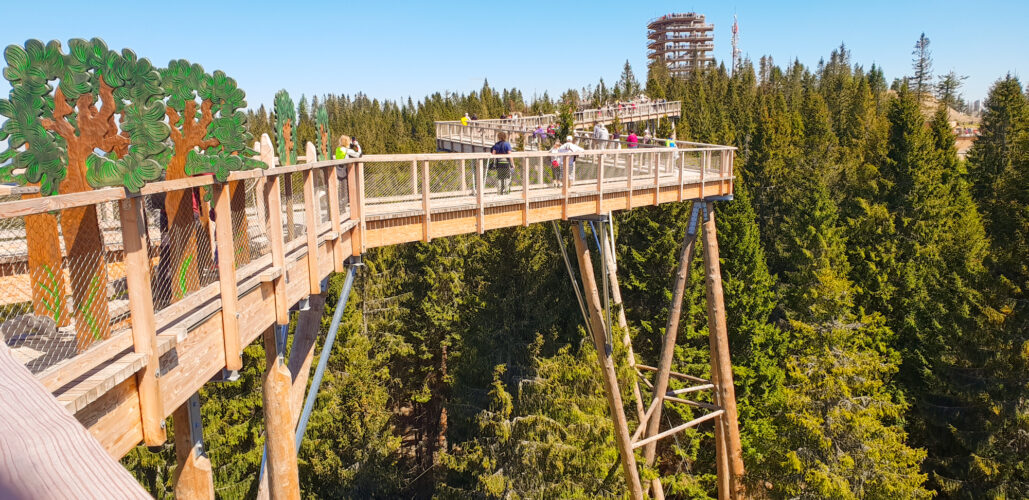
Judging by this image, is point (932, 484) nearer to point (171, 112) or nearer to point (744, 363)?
point (744, 363)

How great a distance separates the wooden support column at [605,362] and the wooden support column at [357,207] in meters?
6.02

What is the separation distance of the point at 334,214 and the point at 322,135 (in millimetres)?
1217

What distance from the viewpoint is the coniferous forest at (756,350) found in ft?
59.0

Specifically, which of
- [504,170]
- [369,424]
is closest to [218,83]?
[504,170]

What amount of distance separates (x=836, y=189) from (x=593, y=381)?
82.6 feet

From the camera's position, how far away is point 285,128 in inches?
282

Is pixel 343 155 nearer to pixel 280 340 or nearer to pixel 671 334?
pixel 280 340

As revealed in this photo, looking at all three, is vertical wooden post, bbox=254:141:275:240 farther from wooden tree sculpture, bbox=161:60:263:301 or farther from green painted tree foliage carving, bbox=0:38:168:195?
green painted tree foliage carving, bbox=0:38:168:195

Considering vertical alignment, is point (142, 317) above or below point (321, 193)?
below

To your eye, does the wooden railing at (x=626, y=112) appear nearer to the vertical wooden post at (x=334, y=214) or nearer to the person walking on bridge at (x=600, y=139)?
the person walking on bridge at (x=600, y=139)

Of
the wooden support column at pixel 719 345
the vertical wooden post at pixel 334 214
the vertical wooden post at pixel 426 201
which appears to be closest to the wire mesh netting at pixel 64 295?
the vertical wooden post at pixel 334 214

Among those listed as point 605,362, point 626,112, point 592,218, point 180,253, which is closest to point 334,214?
point 180,253

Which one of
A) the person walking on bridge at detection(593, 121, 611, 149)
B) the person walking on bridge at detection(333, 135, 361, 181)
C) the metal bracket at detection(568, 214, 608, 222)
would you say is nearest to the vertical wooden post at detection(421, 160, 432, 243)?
the person walking on bridge at detection(333, 135, 361, 181)

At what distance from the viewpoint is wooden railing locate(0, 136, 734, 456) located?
350 centimetres
